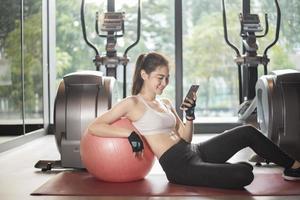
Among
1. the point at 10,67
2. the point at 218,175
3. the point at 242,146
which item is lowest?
the point at 218,175

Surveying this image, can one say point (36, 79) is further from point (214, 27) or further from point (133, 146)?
point (133, 146)

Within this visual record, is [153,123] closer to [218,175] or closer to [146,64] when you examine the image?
[146,64]

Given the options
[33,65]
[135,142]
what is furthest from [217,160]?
[33,65]

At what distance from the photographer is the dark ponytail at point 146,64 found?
3043 millimetres

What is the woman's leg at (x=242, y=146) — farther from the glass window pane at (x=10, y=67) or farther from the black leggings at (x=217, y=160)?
the glass window pane at (x=10, y=67)

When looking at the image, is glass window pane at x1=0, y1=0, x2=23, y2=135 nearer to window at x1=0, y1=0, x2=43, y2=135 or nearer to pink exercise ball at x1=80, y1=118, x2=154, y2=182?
window at x1=0, y1=0, x2=43, y2=135

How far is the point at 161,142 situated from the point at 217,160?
411 millimetres

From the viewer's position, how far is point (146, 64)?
3.06 meters

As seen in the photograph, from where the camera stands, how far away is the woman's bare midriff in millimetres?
3008

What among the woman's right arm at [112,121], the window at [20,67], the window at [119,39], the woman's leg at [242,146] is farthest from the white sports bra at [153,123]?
the window at [119,39]

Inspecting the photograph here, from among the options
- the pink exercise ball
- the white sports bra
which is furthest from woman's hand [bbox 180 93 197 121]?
the pink exercise ball

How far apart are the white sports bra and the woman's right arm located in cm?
11

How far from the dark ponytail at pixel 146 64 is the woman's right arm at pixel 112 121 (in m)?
0.14

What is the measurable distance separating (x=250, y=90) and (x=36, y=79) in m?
3.03
